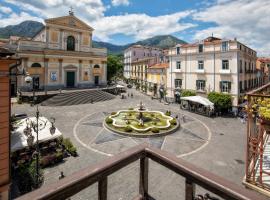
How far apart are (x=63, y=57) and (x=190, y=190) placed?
4359 centimetres

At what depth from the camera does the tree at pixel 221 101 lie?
99.5 ft

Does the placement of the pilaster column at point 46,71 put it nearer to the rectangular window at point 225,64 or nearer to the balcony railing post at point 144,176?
the rectangular window at point 225,64

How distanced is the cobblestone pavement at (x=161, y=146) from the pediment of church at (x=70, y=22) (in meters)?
19.9

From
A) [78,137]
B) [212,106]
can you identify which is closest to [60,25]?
[78,137]

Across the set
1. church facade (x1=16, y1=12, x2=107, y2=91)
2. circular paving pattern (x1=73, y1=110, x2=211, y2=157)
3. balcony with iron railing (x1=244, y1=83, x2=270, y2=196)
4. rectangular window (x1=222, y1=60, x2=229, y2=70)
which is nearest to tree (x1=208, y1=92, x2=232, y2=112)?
rectangular window (x1=222, y1=60, x2=229, y2=70)

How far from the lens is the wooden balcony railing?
1.47 metres

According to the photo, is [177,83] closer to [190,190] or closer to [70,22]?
[70,22]

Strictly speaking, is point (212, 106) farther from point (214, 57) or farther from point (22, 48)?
point (22, 48)

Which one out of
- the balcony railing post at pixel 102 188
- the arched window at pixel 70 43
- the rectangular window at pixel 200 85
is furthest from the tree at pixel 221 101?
the arched window at pixel 70 43

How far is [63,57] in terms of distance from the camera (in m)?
41.3

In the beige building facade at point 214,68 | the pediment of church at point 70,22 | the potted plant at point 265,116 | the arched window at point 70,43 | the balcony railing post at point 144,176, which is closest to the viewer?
the balcony railing post at point 144,176

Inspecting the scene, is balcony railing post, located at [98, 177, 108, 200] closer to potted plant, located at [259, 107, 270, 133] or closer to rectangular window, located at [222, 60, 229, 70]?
potted plant, located at [259, 107, 270, 133]

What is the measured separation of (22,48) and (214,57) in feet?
113

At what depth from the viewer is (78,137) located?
20.0 m
